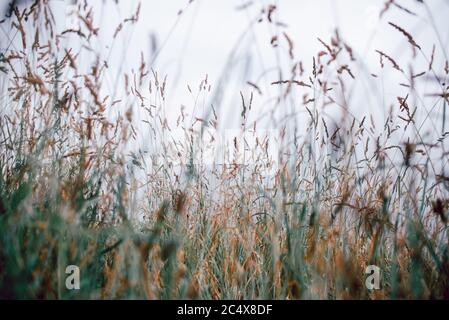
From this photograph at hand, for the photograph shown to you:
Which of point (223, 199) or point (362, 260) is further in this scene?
point (223, 199)

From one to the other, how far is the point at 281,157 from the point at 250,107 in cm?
32

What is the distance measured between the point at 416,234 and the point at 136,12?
3.97 feet

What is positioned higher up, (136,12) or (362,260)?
(136,12)

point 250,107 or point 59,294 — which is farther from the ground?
point 250,107

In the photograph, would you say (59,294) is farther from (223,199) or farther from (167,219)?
(223,199)

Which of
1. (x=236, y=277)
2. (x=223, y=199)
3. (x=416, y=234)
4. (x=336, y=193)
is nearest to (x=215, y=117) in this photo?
(x=223, y=199)

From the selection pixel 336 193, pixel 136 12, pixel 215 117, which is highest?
pixel 136 12

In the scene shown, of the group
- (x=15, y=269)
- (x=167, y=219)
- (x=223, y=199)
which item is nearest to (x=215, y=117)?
(x=223, y=199)

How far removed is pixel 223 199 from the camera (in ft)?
6.52

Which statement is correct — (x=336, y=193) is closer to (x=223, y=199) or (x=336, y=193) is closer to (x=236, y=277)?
(x=223, y=199)
